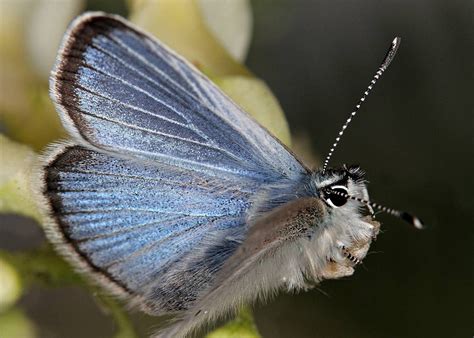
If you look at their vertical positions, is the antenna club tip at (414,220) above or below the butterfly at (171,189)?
above

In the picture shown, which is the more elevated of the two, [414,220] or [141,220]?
[414,220]

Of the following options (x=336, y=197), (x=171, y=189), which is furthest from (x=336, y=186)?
(x=171, y=189)

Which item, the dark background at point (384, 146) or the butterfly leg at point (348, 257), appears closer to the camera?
the butterfly leg at point (348, 257)

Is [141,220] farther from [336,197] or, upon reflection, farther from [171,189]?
[336,197]

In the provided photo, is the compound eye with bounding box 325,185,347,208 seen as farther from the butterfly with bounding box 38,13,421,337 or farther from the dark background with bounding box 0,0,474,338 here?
the dark background with bounding box 0,0,474,338

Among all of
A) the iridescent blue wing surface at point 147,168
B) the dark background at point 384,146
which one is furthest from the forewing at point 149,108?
the dark background at point 384,146

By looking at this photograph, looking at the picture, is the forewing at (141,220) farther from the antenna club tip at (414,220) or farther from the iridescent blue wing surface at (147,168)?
the antenna club tip at (414,220)

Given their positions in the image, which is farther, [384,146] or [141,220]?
[384,146]
